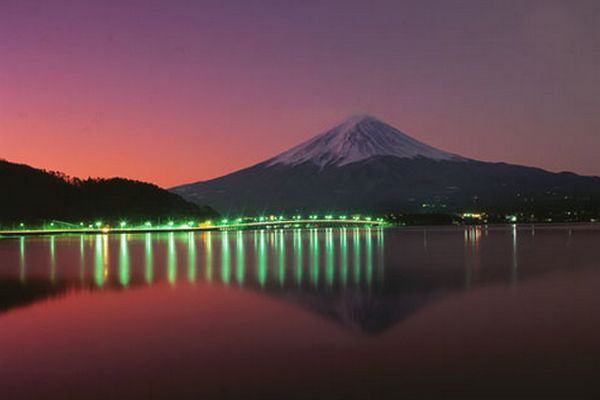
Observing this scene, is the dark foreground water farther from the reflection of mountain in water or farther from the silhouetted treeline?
the silhouetted treeline

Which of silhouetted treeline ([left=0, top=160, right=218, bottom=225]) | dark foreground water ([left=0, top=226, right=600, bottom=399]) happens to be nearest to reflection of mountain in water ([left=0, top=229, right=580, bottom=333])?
dark foreground water ([left=0, top=226, right=600, bottom=399])

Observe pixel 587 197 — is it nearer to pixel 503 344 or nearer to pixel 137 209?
pixel 137 209

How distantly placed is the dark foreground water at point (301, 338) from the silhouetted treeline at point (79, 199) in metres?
83.2

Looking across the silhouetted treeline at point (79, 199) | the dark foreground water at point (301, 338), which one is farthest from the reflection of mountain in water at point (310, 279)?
the silhouetted treeline at point (79, 199)

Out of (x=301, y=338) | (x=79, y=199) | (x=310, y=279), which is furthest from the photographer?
(x=79, y=199)

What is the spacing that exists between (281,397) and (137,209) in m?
99.3

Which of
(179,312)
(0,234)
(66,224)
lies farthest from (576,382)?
(66,224)

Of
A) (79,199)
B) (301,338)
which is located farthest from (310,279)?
(79,199)

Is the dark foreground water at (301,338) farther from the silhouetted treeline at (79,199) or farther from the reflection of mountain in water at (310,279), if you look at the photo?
the silhouetted treeline at (79,199)

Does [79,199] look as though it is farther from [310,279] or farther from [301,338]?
[301,338]

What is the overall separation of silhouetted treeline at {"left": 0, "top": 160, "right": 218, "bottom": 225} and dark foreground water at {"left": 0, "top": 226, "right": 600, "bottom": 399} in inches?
3277

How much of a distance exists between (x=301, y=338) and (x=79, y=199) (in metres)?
99.6

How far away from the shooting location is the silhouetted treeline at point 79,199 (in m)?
96.8

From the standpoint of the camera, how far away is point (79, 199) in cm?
10406
